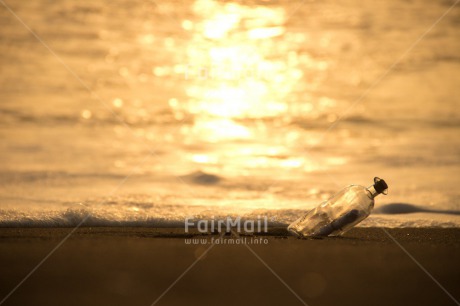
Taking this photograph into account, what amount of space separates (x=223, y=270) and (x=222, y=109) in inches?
226

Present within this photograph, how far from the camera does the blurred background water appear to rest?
5863 mm

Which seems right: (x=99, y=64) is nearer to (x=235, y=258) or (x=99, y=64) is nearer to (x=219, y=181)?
(x=219, y=181)

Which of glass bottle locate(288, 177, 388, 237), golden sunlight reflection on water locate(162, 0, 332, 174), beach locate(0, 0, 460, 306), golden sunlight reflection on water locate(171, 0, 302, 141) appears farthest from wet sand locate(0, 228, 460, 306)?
golden sunlight reflection on water locate(171, 0, 302, 141)

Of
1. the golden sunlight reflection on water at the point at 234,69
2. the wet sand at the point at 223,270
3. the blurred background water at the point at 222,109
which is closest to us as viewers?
the wet sand at the point at 223,270

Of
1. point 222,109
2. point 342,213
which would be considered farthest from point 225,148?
point 342,213

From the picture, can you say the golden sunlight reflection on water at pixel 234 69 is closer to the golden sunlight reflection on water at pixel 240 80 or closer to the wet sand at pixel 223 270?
the golden sunlight reflection on water at pixel 240 80

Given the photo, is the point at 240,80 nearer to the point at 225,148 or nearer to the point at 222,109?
the point at 222,109

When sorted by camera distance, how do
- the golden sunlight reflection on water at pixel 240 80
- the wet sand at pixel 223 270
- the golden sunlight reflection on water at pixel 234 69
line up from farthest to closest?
the golden sunlight reflection on water at pixel 234 69 → the golden sunlight reflection on water at pixel 240 80 → the wet sand at pixel 223 270

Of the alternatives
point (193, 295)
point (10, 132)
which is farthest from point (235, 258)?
point (10, 132)

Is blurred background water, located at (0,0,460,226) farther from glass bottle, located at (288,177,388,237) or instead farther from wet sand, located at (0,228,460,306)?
wet sand, located at (0,228,460,306)

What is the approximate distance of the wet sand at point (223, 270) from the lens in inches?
124

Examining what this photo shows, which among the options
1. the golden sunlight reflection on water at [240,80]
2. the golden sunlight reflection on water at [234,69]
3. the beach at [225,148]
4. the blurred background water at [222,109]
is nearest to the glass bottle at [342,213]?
the beach at [225,148]

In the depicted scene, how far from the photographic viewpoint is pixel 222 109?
9203 mm

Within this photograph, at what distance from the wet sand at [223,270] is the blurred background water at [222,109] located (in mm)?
679
